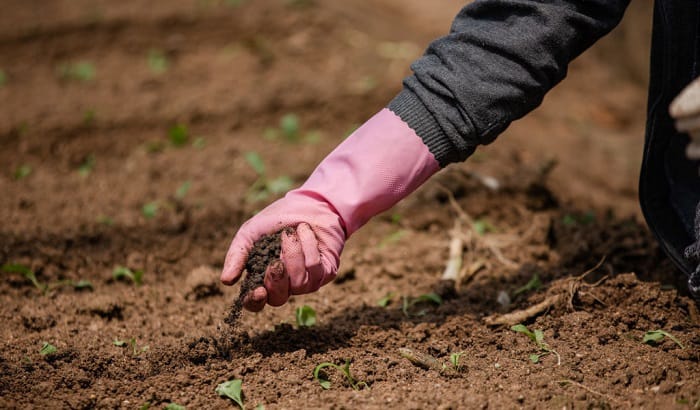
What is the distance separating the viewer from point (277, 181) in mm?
2818

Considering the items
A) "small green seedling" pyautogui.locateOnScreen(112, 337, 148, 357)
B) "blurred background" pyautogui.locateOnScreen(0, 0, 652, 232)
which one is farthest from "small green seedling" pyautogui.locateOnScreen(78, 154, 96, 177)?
"small green seedling" pyautogui.locateOnScreen(112, 337, 148, 357)

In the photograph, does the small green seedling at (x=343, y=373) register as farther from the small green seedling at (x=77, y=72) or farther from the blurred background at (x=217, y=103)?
the small green seedling at (x=77, y=72)

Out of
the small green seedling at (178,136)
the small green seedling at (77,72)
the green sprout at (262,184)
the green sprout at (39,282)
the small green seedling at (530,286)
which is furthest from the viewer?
the small green seedling at (77,72)

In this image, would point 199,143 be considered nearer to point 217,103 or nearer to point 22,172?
point 217,103

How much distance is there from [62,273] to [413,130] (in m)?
1.39

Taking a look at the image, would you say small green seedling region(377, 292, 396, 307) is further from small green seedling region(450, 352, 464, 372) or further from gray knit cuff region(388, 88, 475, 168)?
gray knit cuff region(388, 88, 475, 168)

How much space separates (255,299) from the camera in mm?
1595

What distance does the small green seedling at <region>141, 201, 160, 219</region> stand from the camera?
266 centimetres

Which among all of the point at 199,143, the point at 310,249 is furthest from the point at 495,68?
the point at 199,143

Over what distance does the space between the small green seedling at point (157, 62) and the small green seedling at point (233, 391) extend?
2.78m

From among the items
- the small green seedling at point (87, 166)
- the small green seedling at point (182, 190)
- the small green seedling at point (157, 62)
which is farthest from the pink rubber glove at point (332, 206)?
the small green seedling at point (157, 62)

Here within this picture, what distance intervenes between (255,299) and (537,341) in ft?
2.43

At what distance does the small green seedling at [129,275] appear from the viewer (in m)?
2.21

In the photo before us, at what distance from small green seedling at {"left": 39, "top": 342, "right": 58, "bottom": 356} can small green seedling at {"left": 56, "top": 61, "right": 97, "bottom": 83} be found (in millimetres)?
2473
